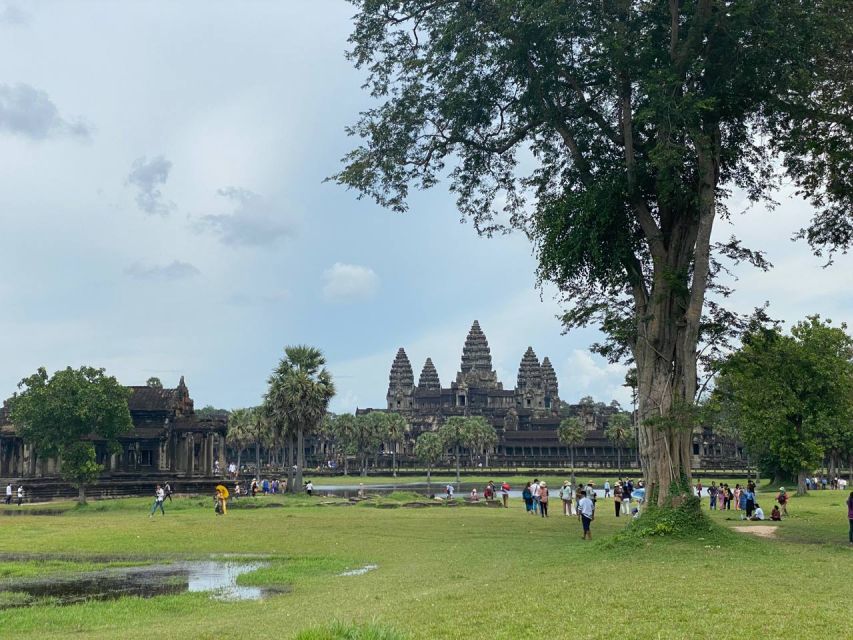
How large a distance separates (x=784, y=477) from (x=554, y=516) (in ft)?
131

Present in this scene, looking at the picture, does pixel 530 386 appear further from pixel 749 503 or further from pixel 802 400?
pixel 749 503

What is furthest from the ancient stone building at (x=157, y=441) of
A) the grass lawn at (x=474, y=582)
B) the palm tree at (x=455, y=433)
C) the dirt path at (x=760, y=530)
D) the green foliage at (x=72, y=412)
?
the dirt path at (x=760, y=530)

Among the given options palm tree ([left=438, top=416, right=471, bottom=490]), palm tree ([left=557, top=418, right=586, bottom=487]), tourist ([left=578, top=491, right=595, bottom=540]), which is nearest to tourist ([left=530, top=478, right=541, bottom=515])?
tourist ([left=578, top=491, right=595, bottom=540])

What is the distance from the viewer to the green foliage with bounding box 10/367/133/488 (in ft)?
173

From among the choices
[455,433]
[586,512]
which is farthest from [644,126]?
[455,433]

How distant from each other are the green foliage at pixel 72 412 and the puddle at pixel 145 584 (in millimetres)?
35313

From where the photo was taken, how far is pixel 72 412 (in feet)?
175

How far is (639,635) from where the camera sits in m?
10.1

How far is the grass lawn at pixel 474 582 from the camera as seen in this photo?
10961mm

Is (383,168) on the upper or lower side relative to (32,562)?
upper

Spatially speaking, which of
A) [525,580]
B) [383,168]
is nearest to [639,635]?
[525,580]

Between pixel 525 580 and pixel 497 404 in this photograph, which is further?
pixel 497 404

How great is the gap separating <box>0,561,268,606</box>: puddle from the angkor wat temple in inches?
4026

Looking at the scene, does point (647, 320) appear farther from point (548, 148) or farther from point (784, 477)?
point (784, 477)
